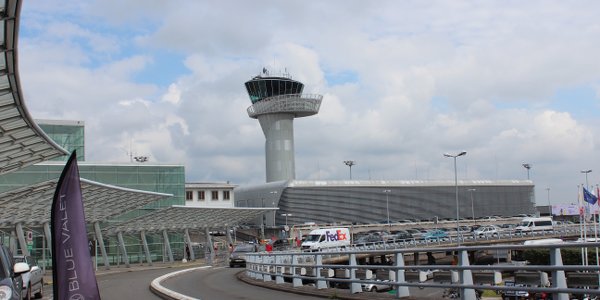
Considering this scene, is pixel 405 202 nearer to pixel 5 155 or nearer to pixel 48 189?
pixel 48 189

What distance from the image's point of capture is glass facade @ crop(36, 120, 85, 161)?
74.1m

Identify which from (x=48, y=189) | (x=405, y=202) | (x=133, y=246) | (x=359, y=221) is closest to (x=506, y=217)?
(x=405, y=202)

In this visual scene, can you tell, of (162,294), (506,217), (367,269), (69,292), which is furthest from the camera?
(506,217)

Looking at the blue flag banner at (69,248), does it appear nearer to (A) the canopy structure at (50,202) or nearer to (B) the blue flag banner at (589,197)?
(A) the canopy structure at (50,202)

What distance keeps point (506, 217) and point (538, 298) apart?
133 metres

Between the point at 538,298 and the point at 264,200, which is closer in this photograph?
the point at 538,298

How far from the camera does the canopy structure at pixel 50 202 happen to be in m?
35.3

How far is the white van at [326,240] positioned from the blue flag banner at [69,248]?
5644cm

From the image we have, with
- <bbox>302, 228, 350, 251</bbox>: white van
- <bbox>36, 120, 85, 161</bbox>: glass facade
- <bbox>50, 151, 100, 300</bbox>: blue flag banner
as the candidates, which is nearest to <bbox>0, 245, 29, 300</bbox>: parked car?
<bbox>50, 151, 100, 300</bbox>: blue flag banner

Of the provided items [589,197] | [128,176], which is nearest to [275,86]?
[128,176]

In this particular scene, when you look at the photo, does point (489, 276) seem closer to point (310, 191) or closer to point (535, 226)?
point (535, 226)

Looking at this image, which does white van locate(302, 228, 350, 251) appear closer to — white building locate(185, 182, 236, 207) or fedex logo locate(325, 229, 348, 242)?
fedex logo locate(325, 229, 348, 242)

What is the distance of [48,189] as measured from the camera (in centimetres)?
3625

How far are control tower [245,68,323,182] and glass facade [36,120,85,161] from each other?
56.2 m
